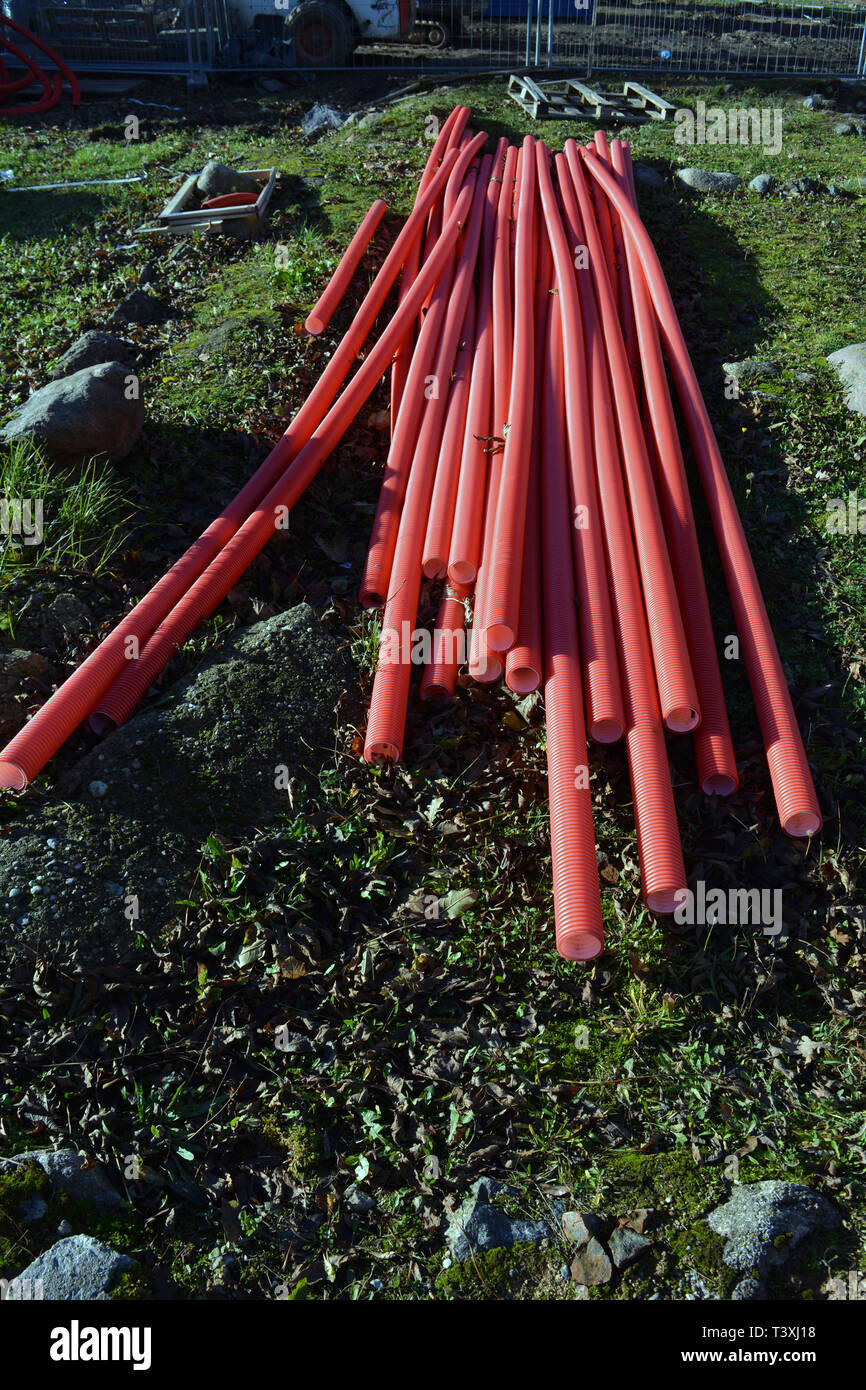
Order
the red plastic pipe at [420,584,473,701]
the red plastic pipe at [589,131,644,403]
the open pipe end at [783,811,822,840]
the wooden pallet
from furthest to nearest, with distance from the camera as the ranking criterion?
the wooden pallet
the red plastic pipe at [589,131,644,403]
the red plastic pipe at [420,584,473,701]
the open pipe end at [783,811,822,840]

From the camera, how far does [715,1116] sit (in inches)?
133

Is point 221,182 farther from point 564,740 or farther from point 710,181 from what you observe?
point 564,740

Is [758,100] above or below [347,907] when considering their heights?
above

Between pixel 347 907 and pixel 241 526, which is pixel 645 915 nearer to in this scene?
pixel 347 907

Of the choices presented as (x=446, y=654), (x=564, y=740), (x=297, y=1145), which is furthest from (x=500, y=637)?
(x=297, y=1145)

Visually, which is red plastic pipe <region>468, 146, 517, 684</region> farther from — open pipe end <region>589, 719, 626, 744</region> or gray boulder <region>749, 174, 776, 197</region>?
gray boulder <region>749, 174, 776, 197</region>

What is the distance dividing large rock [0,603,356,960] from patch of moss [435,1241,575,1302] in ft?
5.43

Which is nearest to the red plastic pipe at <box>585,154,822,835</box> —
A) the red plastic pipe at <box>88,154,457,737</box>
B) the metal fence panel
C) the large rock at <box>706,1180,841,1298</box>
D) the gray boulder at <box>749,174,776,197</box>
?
the large rock at <box>706,1180,841,1298</box>

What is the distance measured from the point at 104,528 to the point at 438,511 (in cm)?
187

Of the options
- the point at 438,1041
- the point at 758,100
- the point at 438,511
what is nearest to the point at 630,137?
the point at 758,100

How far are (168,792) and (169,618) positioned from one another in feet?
3.41

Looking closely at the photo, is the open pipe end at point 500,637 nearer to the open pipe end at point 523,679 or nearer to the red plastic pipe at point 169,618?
the open pipe end at point 523,679

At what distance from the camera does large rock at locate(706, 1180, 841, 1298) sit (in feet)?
9.80
